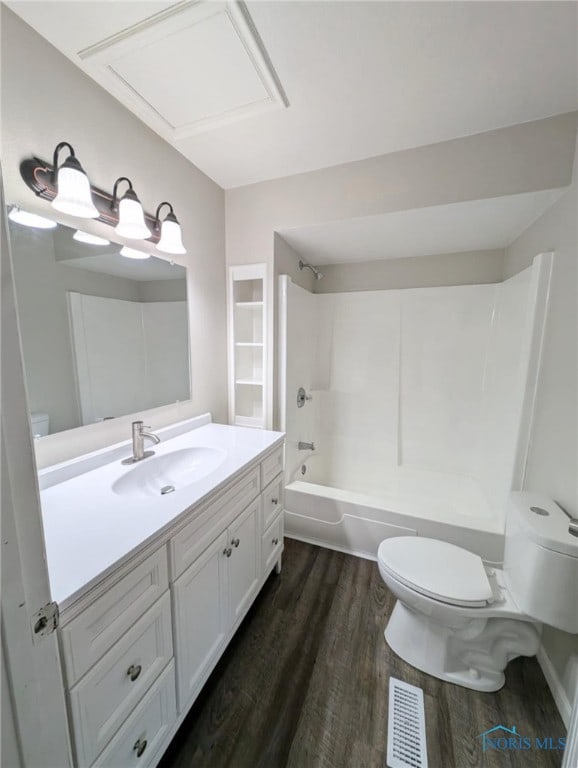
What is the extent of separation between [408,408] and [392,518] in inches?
40.8

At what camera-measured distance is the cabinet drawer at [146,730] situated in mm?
752

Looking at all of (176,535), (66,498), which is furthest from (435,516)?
(66,498)

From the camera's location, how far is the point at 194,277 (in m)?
1.73

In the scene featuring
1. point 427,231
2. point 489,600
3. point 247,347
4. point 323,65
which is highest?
point 323,65

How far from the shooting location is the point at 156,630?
85 cm

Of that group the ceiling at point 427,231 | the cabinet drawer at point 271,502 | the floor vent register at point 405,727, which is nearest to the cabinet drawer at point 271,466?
the cabinet drawer at point 271,502

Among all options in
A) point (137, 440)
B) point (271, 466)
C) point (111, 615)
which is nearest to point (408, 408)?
point (271, 466)

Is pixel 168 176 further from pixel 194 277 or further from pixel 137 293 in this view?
pixel 137 293

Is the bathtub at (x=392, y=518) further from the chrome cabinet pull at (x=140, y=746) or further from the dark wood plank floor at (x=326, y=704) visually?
the chrome cabinet pull at (x=140, y=746)

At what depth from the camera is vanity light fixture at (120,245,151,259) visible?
4.30 feet

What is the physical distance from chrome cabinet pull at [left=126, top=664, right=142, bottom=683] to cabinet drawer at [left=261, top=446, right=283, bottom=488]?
0.75 m

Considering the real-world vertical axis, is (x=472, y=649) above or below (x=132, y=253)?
below

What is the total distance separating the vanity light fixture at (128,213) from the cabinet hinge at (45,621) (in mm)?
1275

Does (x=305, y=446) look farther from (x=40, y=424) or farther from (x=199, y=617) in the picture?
(x=40, y=424)
